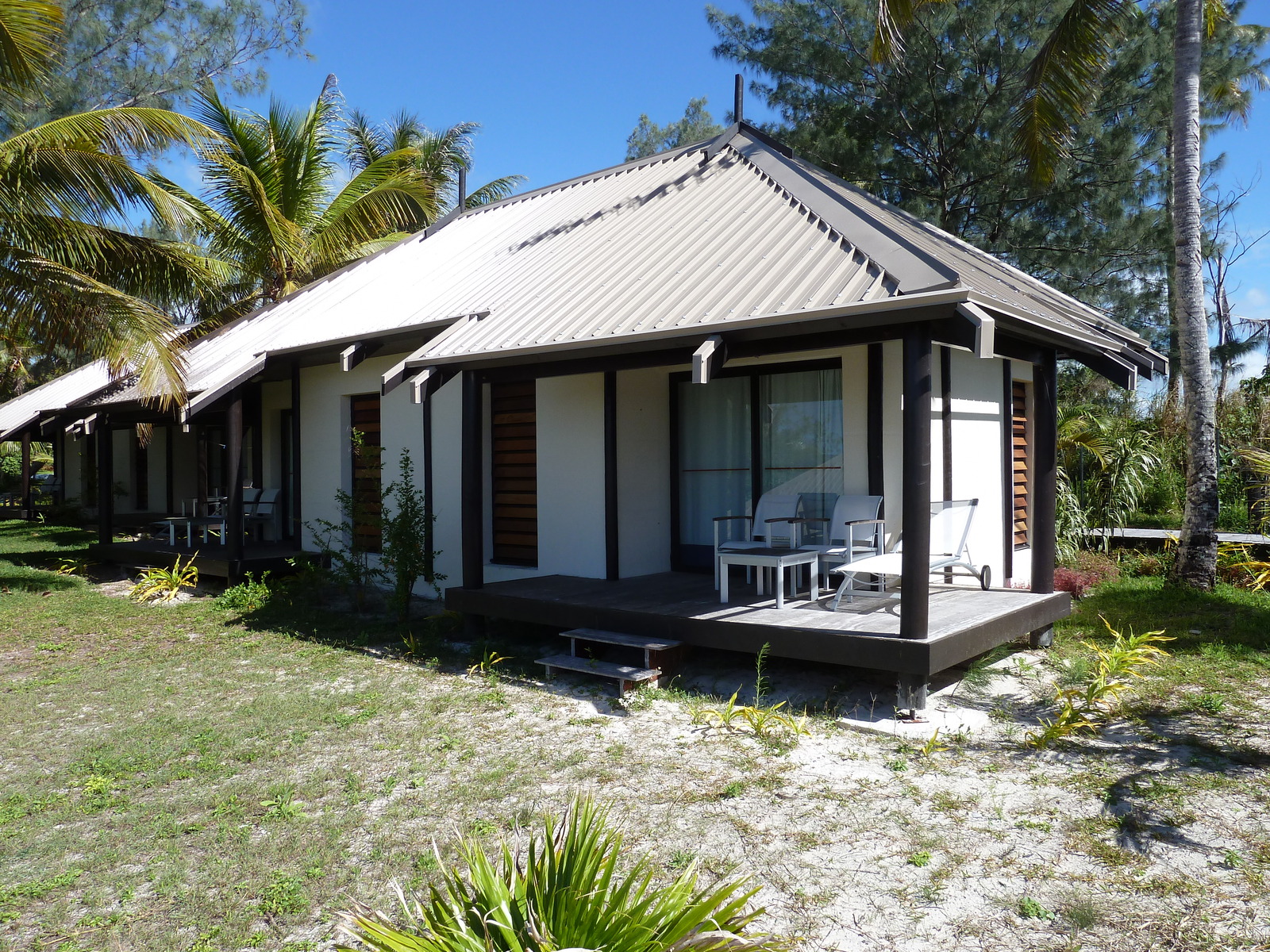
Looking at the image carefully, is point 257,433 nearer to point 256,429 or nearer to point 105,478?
point 256,429

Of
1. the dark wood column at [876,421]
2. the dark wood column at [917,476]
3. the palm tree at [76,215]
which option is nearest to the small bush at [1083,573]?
the dark wood column at [876,421]

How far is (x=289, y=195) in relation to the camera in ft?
53.6

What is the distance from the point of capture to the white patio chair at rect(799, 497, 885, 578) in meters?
7.91

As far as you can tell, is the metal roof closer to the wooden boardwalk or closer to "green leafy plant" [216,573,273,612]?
"green leafy plant" [216,573,273,612]

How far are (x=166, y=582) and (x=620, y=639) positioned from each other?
799 centimetres

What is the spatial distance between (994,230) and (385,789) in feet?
55.1

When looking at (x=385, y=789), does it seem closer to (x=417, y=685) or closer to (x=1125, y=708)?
(x=417, y=685)

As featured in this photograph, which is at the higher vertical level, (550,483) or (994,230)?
(994,230)

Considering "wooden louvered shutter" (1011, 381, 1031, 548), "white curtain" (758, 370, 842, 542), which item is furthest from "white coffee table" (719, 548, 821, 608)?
"wooden louvered shutter" (1011, 381, 1031, 548)

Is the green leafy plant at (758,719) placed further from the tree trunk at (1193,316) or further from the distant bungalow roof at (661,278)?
the tree trunk at (1193,316)

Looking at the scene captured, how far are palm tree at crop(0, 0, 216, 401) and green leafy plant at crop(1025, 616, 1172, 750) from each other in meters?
10.1

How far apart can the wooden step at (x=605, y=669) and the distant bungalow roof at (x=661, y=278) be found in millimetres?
2618

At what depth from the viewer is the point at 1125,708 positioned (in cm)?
657

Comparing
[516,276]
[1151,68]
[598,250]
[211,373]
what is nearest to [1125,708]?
[598,250]
